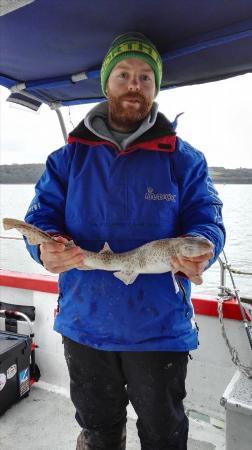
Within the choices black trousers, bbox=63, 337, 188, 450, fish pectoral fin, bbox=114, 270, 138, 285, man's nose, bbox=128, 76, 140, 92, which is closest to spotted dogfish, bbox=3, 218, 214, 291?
fish pectoral fin, bbox=114, 270, 138, 285

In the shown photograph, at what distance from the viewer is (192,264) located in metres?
2.15

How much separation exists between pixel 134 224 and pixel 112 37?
1.50 m

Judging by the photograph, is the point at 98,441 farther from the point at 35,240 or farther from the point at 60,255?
the point at 35,240

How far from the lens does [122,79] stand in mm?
2598

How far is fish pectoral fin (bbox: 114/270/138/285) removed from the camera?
2.32 metres

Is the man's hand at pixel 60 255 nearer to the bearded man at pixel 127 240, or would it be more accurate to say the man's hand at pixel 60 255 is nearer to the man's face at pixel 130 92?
the bearded man at pixel 127 240

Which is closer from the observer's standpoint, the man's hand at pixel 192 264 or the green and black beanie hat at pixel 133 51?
the man's hand at pixel 192 264

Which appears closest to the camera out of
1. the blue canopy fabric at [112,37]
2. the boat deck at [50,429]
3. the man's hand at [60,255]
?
the man's hand at [60,255]

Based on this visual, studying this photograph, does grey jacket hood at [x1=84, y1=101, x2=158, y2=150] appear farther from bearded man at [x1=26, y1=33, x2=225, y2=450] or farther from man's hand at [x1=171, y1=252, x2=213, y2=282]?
man's hand at [x1=171, y1=252, x2=213, y2=282]

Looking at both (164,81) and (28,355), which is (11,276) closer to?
(28,355)

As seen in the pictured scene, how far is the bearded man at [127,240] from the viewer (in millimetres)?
2322

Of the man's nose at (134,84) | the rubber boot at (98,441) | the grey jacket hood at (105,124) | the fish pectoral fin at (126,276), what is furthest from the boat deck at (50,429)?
the man's nose at (134,84)

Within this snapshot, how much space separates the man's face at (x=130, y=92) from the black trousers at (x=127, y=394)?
61.7 inches

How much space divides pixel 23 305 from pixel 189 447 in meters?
2.51
